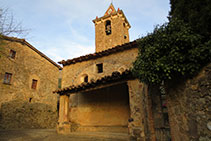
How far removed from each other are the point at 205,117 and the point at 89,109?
8.11 metres

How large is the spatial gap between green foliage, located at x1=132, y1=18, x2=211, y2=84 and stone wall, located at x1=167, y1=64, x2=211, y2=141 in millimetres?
277

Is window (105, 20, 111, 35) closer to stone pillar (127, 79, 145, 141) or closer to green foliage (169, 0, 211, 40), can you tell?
stone pillar (127, 79, 145, 141)

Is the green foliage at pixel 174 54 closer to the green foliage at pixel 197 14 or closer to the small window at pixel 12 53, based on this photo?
the green foliage at pixel 197 14

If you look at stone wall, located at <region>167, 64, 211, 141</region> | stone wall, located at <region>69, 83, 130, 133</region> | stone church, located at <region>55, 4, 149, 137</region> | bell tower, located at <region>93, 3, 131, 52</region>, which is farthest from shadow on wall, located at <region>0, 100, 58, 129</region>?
stone wall, located at <region>167, 64, 211, 141</region>

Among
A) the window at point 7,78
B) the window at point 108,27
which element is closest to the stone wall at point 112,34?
the window at point 108,27

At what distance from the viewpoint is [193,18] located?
3416 millimetres

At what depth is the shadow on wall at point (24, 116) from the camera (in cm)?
1237

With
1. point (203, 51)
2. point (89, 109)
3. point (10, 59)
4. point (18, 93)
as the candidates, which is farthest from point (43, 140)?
point (10, 59)

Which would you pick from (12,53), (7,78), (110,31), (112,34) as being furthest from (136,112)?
(12,53)

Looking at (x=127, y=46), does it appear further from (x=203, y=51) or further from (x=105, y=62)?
(x=203, y=51)

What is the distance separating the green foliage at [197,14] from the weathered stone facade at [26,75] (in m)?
13.3

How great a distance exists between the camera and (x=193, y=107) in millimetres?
3162

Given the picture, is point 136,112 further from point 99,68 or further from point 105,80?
point 99,68

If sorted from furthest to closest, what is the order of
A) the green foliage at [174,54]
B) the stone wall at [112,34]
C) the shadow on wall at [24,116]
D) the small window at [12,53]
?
the stone wall at [112,34] → the small window at [12,53] → the shadow on wall at [24,116] → the green foliage at [174,54]
